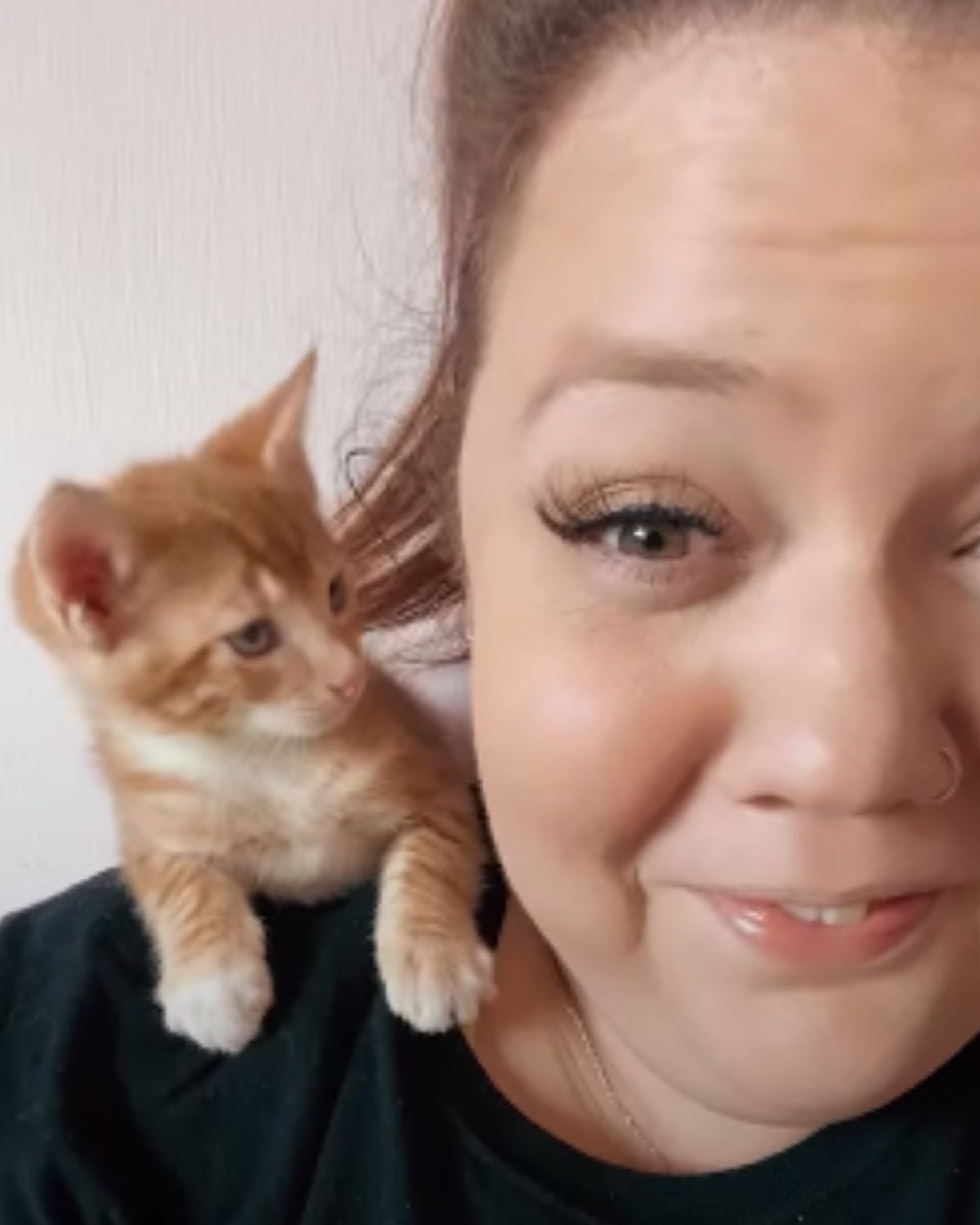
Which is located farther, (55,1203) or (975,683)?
(55,1203)

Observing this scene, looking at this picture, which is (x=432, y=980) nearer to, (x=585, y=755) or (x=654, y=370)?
(x=585, y=755)

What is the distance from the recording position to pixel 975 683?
684 mm

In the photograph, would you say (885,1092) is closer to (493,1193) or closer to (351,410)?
(493,1193)

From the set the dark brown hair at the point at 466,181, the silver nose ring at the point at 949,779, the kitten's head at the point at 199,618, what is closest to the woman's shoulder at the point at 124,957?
the kitten's head at the point at 199,618

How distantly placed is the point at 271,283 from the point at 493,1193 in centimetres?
61

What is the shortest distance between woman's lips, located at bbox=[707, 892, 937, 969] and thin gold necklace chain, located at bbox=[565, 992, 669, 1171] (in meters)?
0.22

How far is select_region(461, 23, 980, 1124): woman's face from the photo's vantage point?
655 millimetres

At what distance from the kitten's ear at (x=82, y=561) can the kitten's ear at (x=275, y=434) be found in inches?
4.7

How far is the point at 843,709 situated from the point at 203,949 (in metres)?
0.38

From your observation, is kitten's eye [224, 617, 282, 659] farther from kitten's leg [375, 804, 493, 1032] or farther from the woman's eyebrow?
the woman's eyebrow

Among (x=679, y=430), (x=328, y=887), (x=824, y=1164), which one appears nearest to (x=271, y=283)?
(x=328, y=887)

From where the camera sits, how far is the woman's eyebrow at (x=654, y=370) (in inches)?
26.2

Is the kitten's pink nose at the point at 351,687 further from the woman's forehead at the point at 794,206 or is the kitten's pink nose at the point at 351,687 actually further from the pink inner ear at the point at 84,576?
the woman's forehead at the point at 794,206

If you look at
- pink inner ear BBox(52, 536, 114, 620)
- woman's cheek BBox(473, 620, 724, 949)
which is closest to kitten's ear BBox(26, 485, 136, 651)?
pink inner ear BBox(52, 536, 114, 620)
